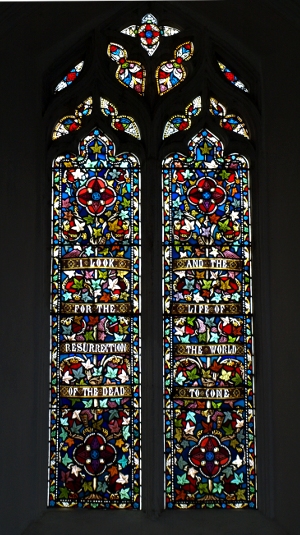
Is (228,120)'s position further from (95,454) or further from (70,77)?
(95,454)

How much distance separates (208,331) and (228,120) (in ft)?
4.40

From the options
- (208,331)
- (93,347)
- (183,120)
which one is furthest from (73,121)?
(208,331)

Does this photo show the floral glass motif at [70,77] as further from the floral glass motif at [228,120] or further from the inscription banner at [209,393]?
the inscription banner at [209,393]

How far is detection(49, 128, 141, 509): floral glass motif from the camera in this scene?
367cm

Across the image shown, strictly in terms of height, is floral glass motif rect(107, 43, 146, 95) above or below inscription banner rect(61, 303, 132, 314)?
above

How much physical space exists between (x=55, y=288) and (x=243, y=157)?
1.40 m

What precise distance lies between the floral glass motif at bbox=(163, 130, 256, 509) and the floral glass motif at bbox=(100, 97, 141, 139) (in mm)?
295

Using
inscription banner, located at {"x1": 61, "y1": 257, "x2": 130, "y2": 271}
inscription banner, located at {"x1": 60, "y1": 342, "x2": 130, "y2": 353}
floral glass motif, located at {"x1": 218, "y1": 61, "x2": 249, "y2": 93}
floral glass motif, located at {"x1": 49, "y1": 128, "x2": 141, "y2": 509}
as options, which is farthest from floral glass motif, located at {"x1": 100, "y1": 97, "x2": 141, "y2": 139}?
inscription banner, located at {"x1": 60, "y1": 342, "x2": 130, "y2": 353}

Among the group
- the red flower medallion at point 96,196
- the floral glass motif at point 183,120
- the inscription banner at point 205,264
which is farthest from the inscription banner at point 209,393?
the floral glass motif at point 183,120

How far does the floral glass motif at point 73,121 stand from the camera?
4.14 meters

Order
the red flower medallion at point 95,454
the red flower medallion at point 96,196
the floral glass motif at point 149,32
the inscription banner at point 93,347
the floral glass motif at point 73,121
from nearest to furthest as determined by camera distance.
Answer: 1. the red flower medallion at point 95,454
2. the inscription banner at point 93,347
3. the red flower medallion at point 96,196
4. the floral glass motif at point 73,121
5. the floral glass motif at point 149,32

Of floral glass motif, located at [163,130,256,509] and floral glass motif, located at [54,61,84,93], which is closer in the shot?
floral glass motif, located at [163,130,256,509]

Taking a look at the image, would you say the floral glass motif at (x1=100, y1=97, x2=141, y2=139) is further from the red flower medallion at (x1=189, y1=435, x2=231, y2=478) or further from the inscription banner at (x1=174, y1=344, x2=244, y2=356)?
the red flower medallion at (x1=189, y1=435, x2=231, y2=478)
